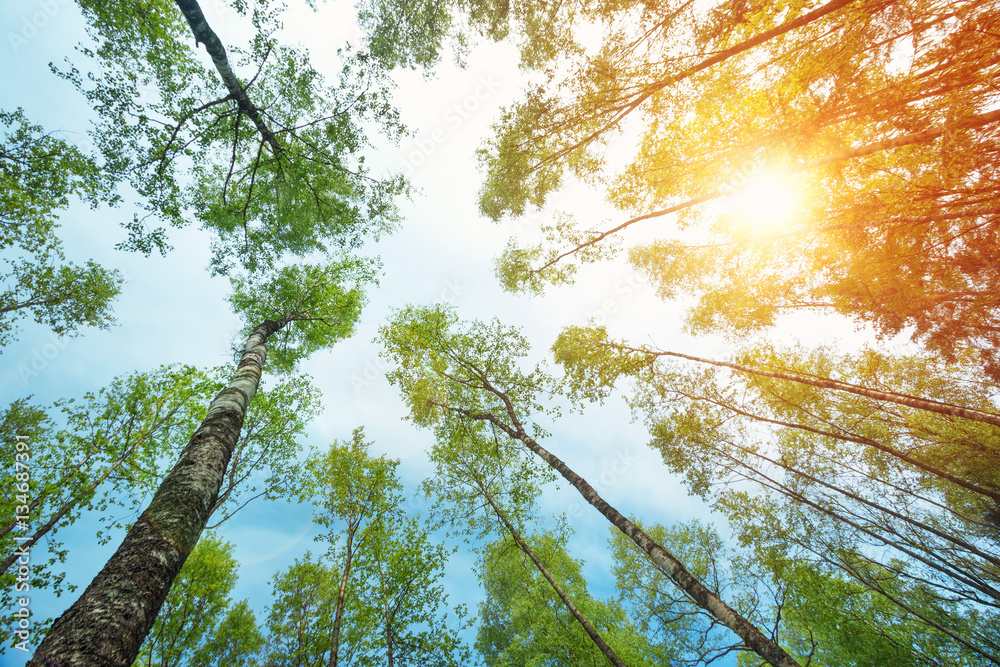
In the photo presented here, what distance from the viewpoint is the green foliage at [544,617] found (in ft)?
39.3

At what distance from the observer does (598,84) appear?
642 cm

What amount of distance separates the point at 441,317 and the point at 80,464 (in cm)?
1178

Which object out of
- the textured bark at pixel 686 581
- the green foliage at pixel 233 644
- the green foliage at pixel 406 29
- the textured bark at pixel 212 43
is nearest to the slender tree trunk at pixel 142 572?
the textured bark at pixel 686 581

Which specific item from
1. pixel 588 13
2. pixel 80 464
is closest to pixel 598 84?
pixel 588 13

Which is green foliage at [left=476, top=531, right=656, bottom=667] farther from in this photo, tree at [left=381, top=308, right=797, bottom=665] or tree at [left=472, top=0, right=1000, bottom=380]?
tree at [left=472, top=0, right=1000, bottom=380]

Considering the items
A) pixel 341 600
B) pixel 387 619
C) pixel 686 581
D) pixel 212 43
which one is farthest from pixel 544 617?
pixel 212 43

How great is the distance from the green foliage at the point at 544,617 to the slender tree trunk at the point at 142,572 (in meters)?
9.75

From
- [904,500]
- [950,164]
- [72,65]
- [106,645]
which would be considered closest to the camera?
[106,645]

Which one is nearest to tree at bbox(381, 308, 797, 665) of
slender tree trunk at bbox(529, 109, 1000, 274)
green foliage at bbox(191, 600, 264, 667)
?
slender tree trunk at bbox(529, 109, 1000, 274)

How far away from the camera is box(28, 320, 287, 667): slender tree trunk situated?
1.72 m

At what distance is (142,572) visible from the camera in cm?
215

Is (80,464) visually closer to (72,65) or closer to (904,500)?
(72,65)

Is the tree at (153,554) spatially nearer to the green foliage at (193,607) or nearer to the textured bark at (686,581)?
the textured bark at (686,581)

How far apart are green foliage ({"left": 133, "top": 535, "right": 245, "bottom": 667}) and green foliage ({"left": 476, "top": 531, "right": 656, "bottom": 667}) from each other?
10.8 meters
